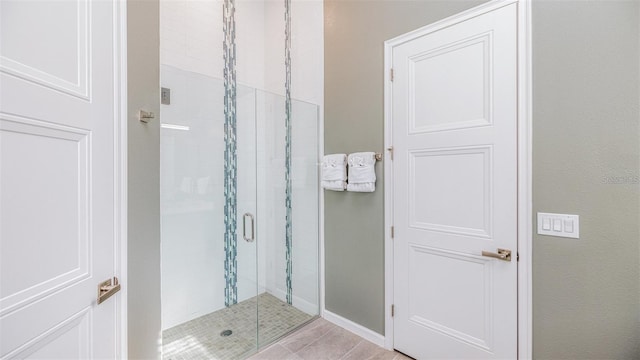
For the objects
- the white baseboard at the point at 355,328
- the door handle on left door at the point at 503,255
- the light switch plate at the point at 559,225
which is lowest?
the white baseboard at the point at 355,328

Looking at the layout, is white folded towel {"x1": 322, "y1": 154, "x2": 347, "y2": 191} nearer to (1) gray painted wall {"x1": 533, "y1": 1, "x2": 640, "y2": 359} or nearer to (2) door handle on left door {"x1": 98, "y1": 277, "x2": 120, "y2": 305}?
(1) gray painted wall {"x1": 533, "y1": 1, "x2": 640, "y2": 359}

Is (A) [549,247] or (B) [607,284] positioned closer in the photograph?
(B) [607,284]

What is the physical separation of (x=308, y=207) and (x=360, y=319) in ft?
3.54

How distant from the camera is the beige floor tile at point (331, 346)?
78.3 inches

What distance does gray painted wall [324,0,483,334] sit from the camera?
2.08 meters

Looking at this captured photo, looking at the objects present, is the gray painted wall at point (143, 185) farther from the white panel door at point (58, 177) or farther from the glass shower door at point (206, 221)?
the glass shower door at point (206, 221)

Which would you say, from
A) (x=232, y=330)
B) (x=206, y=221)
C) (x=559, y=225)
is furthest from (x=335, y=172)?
(x=232, y=330)

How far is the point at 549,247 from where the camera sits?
1.43 m

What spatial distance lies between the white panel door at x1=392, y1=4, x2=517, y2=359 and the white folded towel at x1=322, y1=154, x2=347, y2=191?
1.43 feet

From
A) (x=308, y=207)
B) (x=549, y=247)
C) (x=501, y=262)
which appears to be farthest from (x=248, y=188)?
(x=549, y=247)

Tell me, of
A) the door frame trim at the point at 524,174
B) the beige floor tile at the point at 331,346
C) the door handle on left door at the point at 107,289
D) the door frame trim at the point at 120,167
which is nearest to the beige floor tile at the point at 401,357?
the beige floor tile at the point at 331,346

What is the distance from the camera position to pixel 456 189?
5.71ft

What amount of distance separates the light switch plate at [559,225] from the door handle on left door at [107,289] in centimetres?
206

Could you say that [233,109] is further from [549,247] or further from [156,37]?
[549,247]
